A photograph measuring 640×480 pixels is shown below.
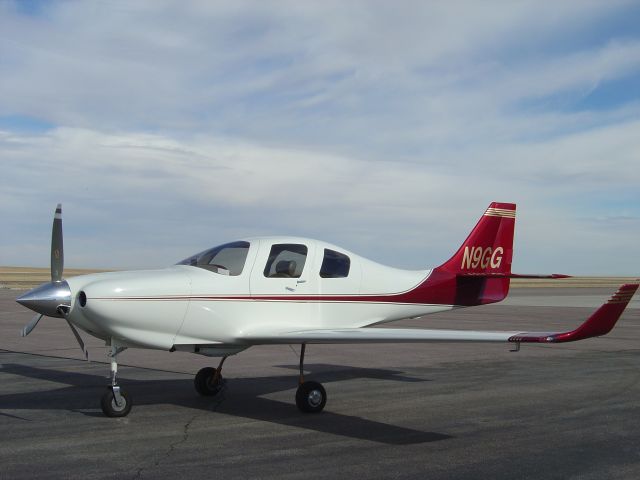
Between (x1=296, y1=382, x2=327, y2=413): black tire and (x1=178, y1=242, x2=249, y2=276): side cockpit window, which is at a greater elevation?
(x1=178, y1=242, x2=249, y2=276): side cockpit window

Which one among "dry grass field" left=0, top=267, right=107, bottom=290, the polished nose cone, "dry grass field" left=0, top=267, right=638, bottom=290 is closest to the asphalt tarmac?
the polished nose cone

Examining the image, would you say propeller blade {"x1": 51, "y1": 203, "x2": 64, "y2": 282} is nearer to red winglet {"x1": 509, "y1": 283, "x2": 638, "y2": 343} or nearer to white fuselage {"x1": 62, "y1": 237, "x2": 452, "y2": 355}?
white fuselage {"x1": 62, "y1": 237, "x2": 452, "y2": 355}

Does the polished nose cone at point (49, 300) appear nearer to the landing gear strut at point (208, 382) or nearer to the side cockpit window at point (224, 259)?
the side cockpit window at point (224, 259)

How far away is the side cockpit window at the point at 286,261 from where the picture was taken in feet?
32.3

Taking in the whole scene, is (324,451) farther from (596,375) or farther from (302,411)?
(596,375)

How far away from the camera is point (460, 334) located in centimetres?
841

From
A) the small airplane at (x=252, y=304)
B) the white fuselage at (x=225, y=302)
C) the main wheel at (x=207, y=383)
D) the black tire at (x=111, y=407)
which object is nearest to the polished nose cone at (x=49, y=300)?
the small airplane at (x=252, y=304)

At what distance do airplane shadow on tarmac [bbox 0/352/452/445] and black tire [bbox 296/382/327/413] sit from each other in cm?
11

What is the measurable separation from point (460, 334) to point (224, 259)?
339cm

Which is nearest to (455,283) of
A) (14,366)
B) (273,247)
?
(273,247)

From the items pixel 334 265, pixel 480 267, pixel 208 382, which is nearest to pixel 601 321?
pixel 334 265

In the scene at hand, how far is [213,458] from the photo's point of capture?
6.99 meters

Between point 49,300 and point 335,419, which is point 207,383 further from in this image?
point 49,300

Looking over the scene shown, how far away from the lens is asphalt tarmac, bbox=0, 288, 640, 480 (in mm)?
6773
